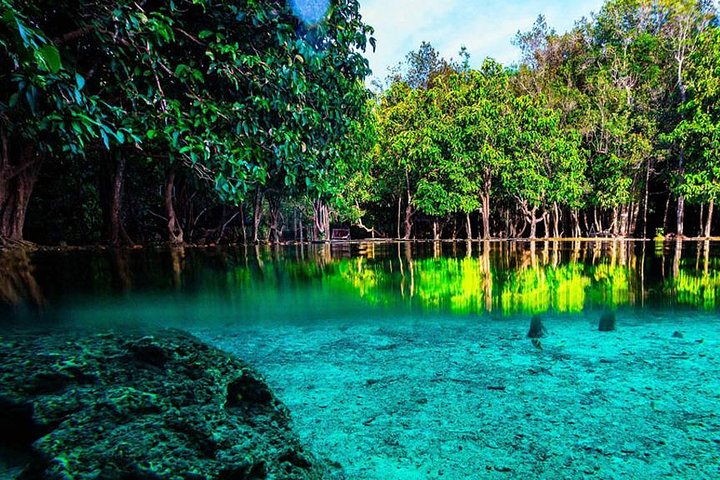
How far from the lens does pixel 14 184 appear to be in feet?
25.6

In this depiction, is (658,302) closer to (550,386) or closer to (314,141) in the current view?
(550,386)

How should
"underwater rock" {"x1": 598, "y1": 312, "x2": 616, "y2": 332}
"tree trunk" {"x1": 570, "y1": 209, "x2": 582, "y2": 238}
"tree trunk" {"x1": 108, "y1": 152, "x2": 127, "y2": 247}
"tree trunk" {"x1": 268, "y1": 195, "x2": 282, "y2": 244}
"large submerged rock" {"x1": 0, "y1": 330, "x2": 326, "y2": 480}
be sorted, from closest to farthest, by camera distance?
"large submerged rock" {"x1": 0, "y1": 330, "x2": 326, "y2": 480} → "underwater rock" {"x1": 598, "y1": 312, "x2": 616, "y2": 332} → "tree trunk" {"x1": 108, "y1": 152, "x2": 127, "y2": 247} → "tree trunk" {"x1": 268, "y1": 195, "x2": 282, "y2": 244} → "tree trunk" {"x1": 570, "y1": 209, "x2": 582, "y2": 238}

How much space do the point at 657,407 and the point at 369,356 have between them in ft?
6.15

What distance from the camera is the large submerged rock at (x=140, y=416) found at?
1238 mm

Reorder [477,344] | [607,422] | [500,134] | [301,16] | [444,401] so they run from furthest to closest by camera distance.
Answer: [500,134] → [301,16] → [477,344] → [444,401] → [607,422]

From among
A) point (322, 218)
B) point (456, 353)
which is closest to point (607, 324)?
point (456, 353)

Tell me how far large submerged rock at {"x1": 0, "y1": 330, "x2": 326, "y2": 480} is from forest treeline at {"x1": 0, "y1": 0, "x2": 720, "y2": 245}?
1.38 m

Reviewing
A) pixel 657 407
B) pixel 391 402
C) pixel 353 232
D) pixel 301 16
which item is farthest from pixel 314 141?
pixel 353 232

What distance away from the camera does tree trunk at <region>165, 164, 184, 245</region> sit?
12.3 meters

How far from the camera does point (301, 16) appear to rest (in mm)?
5117

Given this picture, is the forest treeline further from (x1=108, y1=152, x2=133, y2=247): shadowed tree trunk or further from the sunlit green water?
the sunlit green water

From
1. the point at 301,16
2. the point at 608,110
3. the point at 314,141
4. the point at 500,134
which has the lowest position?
the point at 314,141

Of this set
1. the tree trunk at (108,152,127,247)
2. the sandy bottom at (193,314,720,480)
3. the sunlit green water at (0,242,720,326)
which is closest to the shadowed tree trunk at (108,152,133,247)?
the tree trunk at (108,152,127,247)

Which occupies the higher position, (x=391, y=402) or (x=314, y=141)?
(x=314, y=141)
